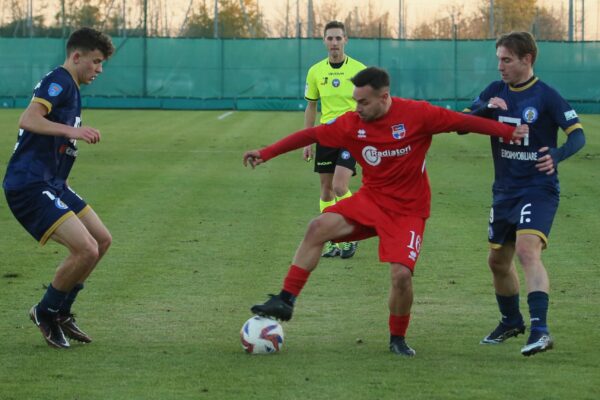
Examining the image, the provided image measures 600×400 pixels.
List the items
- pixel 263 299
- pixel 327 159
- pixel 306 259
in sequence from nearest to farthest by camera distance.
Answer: pixel 306 259, pixel 263 299, pixel 327 159

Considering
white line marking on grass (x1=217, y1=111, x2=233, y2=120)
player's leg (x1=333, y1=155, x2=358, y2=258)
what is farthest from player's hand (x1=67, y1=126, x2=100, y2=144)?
white line marking on grass (x1=217, y1=111, x2=233, y2=120)

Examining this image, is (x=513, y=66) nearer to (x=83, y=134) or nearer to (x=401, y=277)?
(x=401, y=277)

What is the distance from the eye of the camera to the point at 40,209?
7414mm

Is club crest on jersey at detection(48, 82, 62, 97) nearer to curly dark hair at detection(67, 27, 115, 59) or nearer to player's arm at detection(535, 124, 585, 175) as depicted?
curly dark hair at detection(67, 27, 115, 59)

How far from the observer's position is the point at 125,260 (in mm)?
10977

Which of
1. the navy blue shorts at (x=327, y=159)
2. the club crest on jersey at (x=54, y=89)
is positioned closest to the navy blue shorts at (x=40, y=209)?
the club crest on jersey at (x=54, y=89)

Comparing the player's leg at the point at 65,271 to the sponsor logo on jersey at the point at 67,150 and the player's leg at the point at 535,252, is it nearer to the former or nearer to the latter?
the sponsor logo on jersey at the point at 67,150

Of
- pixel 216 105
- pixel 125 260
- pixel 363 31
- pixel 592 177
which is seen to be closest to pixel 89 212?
pixel 125 260

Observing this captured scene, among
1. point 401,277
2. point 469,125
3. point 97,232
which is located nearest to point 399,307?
point 401,277

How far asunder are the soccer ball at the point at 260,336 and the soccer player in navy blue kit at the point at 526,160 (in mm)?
1404

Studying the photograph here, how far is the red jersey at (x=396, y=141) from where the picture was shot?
7.20 m

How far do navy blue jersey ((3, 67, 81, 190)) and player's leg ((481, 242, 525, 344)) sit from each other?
2.85 m

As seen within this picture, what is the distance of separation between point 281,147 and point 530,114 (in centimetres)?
157

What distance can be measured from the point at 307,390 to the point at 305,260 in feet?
3.69
